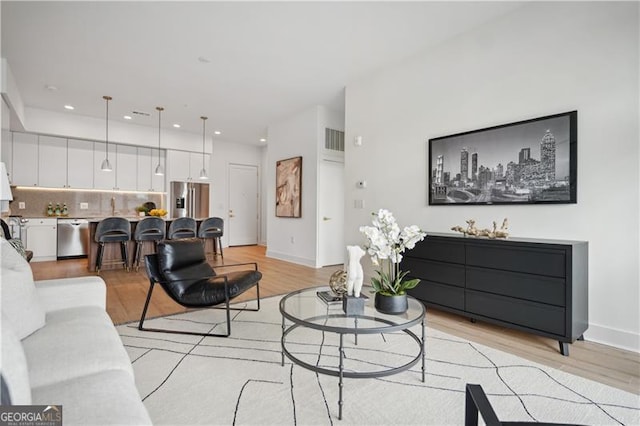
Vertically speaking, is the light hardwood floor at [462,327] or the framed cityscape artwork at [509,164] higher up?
the framed cityscape artwork at [509,164]

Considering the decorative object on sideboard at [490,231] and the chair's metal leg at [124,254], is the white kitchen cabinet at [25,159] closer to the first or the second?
the chair's metal leg at [124,254]

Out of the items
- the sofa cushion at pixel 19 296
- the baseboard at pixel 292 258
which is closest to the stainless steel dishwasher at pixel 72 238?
the baseboard at pixel 292 258

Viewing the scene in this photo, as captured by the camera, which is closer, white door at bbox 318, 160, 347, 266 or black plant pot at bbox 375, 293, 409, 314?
black plant pot at bbox 375, 293, 409, 314

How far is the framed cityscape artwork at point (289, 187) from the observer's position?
20.4ft

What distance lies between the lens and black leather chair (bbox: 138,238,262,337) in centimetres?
266

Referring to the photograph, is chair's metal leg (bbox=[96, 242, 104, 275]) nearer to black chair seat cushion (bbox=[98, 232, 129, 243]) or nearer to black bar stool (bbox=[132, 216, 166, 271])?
black chair seat cushion (bbox=[98, 232, 129, 243])

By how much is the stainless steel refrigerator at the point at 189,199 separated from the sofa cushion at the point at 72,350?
21.3 feet

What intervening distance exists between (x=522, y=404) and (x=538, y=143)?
2.17 m

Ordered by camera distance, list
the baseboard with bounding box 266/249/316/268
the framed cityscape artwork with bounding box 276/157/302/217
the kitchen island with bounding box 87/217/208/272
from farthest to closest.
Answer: the framed cityscape artwork with bounding box 276/157/302/217
the baseboard with bounding box 266/249/316/268
the kitchen island with bounding box 87/217/208/272

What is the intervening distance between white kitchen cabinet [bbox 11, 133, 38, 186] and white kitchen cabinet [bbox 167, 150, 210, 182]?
2.44m

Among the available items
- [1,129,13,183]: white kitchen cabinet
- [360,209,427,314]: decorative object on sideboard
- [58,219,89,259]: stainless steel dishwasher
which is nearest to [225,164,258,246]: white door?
[58,219,89,259]: stainless steel dishwasher

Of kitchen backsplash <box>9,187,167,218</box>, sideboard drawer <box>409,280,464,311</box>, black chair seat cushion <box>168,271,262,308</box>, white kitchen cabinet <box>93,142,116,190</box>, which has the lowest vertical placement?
sideboard drawer <box>409,280,464,311</box>

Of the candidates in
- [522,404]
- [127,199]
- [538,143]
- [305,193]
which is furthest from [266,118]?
[522,404]

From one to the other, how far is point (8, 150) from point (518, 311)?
848 cm
